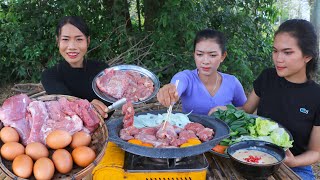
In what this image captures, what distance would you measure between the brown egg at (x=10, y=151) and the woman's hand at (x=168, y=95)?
983 millimetres

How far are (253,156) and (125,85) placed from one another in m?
1.17

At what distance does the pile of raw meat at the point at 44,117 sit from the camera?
1.64m

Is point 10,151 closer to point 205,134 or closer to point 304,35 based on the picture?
point 205,134

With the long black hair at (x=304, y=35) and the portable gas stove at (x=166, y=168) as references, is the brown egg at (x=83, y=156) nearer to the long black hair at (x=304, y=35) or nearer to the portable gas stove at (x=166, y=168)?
the portable gas stove at (x=166, y=168)

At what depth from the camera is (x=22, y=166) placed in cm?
141

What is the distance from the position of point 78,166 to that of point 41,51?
5497 millimetres

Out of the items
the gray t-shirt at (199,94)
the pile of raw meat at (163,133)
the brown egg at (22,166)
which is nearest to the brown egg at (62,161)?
the brown egg at (22,166)

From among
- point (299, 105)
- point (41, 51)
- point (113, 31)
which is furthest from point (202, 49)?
point (41, 51)

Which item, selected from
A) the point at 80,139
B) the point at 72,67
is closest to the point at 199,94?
the point at 72,67

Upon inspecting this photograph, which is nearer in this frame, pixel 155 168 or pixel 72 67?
pixel 155 168

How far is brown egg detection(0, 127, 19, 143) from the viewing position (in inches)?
61.6

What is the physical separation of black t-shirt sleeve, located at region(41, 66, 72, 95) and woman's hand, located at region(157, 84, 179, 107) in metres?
0.95

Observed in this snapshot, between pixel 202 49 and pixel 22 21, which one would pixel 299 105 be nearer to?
pixel 202 49

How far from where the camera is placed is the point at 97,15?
6.30 meters
